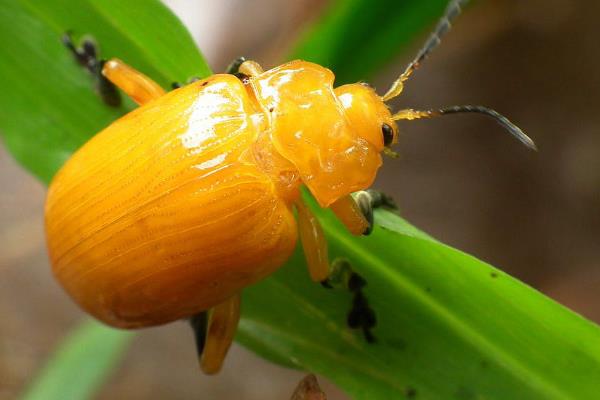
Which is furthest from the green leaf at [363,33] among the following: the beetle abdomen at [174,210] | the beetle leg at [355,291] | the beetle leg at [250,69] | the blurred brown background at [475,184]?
the blurred brown background at [475,184]

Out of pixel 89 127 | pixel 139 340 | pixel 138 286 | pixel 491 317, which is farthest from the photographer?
pixel 139 340

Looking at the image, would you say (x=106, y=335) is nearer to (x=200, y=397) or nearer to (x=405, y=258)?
(x=200, y=397)

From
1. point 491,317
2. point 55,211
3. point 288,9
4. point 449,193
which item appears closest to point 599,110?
point 449,193

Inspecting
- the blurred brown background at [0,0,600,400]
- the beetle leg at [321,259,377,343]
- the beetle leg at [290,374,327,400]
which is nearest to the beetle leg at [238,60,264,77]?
the beetle leg at [321,259,377,343]

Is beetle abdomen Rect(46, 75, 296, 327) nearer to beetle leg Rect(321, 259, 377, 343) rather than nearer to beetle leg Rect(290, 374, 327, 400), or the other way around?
beetle leg Rect(321, 259, 377, 343)

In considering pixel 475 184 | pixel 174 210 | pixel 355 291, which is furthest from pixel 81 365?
pixel 475 184

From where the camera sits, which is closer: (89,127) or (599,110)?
(89,127)
